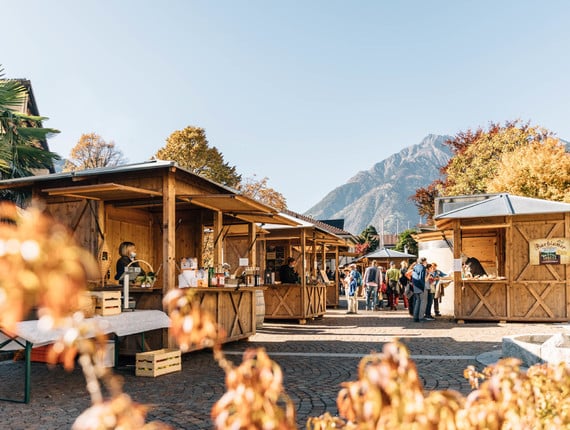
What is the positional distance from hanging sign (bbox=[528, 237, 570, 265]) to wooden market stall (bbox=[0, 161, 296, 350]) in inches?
283

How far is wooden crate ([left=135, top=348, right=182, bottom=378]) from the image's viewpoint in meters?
8.33

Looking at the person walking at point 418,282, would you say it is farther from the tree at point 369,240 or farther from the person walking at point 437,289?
the tree at point 369,240

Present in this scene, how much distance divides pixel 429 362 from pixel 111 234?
→ 657cm

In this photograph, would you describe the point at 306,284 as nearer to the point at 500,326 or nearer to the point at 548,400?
the point at 500,326

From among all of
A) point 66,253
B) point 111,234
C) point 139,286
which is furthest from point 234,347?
point 66,253

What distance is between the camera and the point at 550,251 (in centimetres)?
1563

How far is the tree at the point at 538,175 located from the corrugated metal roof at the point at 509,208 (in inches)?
413

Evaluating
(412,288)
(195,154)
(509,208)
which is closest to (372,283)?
(412,288)

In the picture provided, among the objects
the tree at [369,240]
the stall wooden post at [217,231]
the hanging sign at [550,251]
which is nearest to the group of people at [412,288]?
the hanging sign at [550,251]

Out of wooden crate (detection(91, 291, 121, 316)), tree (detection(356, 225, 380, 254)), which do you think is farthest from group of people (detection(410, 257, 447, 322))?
tree (detection(356, 225, 380, 254))

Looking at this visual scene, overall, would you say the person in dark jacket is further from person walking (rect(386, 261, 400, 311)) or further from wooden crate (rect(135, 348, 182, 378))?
person walking (rect(386, 261, 400, 311))

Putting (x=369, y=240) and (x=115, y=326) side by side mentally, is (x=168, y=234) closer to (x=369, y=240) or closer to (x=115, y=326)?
(x=115, y=326)

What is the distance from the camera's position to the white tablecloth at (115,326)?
21.9 feet

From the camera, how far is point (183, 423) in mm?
5750
